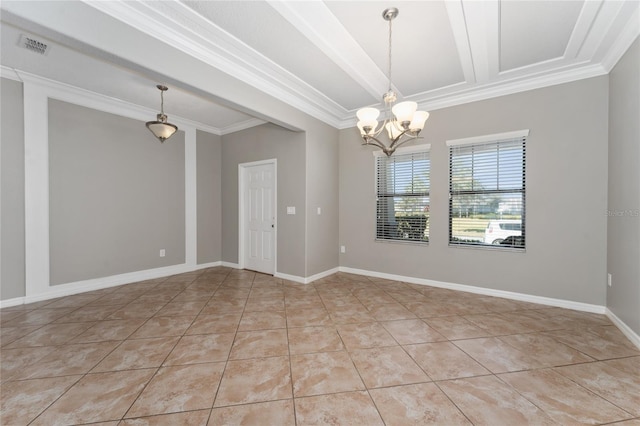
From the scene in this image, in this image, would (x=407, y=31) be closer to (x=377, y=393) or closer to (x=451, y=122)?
(x=451, y=122)

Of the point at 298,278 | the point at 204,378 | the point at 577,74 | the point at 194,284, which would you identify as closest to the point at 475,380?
the point at 204,378

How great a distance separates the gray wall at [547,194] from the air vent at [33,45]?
4775mm

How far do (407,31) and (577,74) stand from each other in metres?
2.26

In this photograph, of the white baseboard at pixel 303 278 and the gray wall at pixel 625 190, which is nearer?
the gray wall at pixel 625 190

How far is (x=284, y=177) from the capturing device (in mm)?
4391

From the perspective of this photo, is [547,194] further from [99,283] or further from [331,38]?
[99,283]

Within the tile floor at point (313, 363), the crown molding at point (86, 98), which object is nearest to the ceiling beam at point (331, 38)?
the crown molding at point (86, 98)

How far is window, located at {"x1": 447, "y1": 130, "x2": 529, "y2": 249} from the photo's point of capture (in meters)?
3.37

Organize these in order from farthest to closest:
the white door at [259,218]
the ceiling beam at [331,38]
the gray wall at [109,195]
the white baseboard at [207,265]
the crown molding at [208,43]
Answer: the white baseboard at [207,265] < the white door at [259,218] < the gray wall at [109,195] < the ceiling beam at [331,38] < the crown molding at [208,43]

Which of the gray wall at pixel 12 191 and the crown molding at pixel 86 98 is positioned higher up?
the crown molding at pixel 86 98

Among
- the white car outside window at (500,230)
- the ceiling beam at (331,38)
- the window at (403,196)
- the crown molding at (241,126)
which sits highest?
the ceiling beam at (331,38)

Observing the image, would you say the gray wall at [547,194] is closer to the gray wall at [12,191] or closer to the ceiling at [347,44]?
the ceiling at [347,44]

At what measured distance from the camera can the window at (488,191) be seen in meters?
3.37

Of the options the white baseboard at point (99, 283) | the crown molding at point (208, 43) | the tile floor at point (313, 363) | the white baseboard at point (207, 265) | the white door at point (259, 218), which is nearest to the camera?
the tile floor at point (313, 363)
